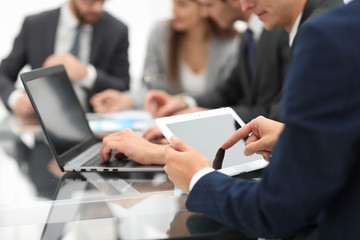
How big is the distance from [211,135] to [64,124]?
46cm

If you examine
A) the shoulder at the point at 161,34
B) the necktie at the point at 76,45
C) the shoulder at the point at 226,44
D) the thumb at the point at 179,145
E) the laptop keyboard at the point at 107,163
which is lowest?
the shoulder at the point at 226,44

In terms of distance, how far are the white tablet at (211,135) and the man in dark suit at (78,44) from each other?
148 cm

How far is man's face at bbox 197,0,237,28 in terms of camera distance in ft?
8.76

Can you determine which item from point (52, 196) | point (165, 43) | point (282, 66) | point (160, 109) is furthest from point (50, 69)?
point (165, 43)

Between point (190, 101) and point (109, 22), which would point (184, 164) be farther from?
point (109, 22)

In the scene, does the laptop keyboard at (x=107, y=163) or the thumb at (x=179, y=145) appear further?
the laptop keyboard at (x=107, y=163)

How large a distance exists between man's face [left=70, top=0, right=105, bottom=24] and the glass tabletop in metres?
1.57

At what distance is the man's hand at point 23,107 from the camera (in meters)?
2.10

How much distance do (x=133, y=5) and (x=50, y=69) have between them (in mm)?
3335

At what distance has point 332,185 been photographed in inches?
27.3

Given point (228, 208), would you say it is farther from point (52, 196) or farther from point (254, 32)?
point (254, 32)

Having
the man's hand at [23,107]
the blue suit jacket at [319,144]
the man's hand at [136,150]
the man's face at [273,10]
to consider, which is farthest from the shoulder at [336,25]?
the man's hand at [23,107]

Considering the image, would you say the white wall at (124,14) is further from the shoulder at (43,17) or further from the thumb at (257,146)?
the thumb at (257,146)

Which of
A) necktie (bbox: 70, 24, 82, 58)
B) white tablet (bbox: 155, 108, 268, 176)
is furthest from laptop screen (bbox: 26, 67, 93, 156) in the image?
Result: necktie (bbox: 70, 24, 82, 58)
